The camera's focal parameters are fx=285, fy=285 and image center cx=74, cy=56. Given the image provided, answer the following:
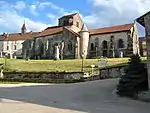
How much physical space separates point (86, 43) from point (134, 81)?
53.8 meters

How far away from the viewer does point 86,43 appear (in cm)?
7344

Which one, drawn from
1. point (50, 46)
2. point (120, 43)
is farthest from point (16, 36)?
point (120, 43)

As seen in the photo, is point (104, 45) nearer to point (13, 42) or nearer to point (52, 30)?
point (52, 30)

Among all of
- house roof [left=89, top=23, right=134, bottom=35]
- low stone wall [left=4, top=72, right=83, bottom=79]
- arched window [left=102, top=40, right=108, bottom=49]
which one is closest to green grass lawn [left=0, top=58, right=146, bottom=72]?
low stone wall [left=4, top=72, right=83, bottom=79]

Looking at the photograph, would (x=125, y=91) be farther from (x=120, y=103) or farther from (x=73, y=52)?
(x=73, y=52)

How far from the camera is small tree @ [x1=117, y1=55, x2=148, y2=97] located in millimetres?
19562

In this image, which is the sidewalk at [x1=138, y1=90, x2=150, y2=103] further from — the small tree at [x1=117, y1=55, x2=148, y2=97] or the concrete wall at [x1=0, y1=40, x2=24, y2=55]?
the concrete wall at [x1=0, y1=40, x2=24, y2=55]

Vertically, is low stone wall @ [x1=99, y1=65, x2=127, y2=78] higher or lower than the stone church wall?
lower

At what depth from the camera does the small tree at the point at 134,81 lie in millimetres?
19562

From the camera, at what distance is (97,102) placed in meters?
17.3

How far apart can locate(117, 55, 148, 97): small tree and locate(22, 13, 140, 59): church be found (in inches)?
1707

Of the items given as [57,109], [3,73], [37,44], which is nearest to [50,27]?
[37,44]

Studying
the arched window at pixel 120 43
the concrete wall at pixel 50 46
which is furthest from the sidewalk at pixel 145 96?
the concrete wall at pixel 50 46

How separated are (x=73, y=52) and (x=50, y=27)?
62.6ft
